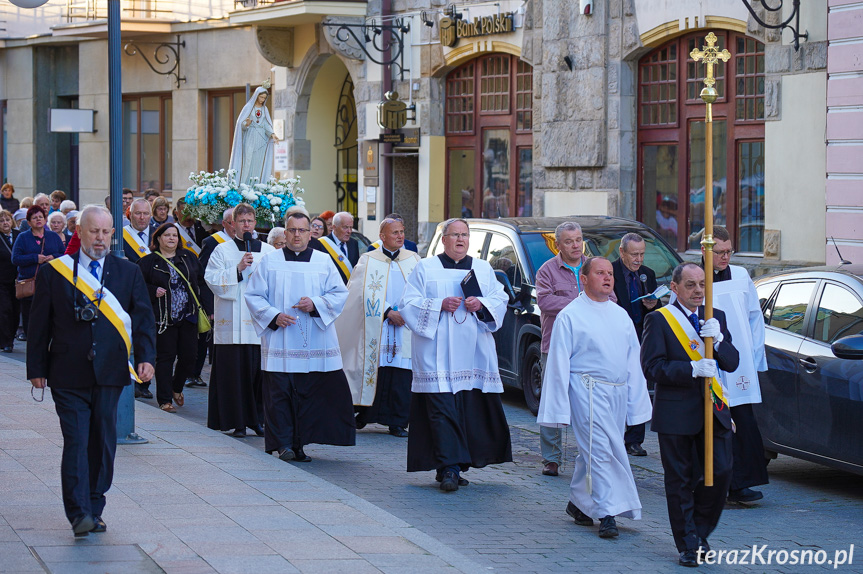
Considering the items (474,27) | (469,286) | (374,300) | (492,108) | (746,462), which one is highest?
(474,27)

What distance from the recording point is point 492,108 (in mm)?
22453

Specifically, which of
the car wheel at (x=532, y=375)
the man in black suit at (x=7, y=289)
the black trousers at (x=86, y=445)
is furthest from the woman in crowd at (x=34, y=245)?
the black trousers at (x=86, y=445)

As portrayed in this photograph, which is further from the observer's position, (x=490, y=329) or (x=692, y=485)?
(x=490, y=329)

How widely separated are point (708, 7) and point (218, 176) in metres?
6.96

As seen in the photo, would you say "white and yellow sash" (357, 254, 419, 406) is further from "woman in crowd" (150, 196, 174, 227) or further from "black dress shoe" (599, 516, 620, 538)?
"woman in crowd" (150, 196, 174, 227)

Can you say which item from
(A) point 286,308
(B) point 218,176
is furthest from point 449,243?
(B) point 218,176

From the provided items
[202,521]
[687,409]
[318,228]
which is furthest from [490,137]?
[202,521]

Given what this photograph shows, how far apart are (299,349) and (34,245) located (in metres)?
7.23

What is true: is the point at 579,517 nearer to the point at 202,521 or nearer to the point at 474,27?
the point at 202,521

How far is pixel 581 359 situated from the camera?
805 cm

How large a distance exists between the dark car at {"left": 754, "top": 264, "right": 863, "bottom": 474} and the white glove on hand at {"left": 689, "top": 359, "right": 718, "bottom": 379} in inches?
56.1

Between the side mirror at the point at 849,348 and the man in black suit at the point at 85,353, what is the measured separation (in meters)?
4.27

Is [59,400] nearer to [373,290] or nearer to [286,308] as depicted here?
[286,308]

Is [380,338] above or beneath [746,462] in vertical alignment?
above
